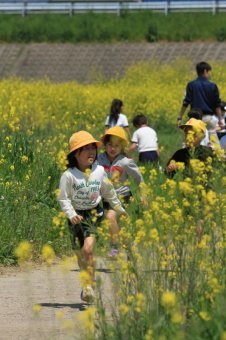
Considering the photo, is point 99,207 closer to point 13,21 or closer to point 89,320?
point 89,320

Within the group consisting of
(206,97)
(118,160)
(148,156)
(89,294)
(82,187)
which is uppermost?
(206,97)

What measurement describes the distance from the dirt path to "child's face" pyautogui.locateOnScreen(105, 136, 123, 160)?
40.6 inches

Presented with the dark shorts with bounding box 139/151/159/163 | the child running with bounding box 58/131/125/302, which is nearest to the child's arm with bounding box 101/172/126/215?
the child running with bounding box 58/131/125/302

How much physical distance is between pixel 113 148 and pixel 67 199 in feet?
5.26

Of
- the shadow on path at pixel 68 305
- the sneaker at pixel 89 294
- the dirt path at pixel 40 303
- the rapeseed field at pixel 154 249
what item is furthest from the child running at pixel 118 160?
the sneaker at pixel 89 294

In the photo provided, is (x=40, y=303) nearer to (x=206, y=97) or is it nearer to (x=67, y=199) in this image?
(x=67, y=199)

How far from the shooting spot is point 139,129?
693 inches

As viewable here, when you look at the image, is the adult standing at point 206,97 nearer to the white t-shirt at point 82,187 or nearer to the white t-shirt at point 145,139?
the white t-shirt at point 145,139

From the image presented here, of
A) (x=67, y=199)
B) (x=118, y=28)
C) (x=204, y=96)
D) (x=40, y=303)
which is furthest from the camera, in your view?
(x=118, y=28)

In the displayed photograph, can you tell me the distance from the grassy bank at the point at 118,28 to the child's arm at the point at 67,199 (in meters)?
40.4

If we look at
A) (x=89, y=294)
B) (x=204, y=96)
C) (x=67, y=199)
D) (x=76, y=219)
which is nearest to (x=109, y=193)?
(x=67, y=199)

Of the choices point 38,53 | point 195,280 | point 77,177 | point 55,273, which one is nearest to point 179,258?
point 195,280

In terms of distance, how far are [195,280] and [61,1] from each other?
55.5m

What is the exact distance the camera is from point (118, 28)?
5097cm
